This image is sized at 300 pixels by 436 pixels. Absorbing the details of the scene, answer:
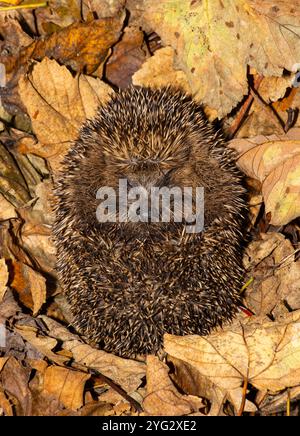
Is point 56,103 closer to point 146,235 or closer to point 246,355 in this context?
point 146,235

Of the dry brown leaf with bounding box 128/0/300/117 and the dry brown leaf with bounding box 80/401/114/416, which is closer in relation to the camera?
the dry brown leaf with bounding box 80/401/114/416

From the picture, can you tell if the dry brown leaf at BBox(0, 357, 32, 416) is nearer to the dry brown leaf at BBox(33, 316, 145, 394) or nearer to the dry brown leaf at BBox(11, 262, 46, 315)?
the dry brown leaf at BBox(33, 316, 145, 394)

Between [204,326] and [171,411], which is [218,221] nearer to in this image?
[204,326]

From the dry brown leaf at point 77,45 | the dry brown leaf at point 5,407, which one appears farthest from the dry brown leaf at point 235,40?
the dry brown leaf at point 5,407

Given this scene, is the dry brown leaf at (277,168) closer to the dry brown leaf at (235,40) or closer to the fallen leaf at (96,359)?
the dry brown leaf at (235,40)

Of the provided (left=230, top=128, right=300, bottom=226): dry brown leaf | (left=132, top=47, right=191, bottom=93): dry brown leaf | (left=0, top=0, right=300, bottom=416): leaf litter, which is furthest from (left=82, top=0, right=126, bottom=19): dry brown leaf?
(left=230, top=128, right=300, bottom=226): dry brown leaf
